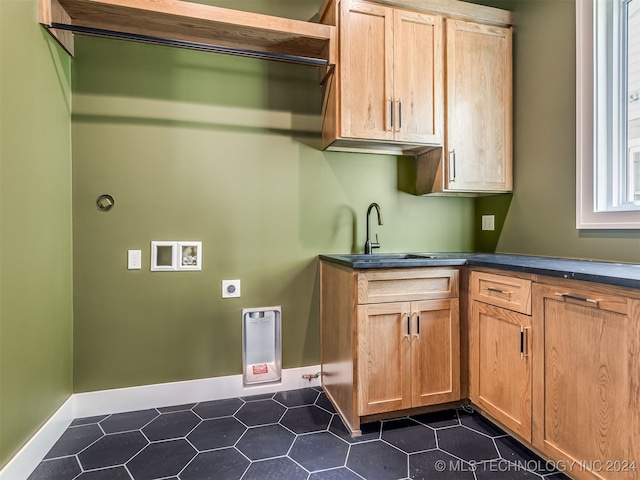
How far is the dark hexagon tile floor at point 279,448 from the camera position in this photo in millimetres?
1509

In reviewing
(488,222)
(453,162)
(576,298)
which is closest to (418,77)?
(453,162)

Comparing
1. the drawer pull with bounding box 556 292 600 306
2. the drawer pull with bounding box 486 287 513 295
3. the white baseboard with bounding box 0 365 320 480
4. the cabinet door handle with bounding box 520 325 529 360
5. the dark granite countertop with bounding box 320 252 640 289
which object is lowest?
the white baseboard with bounding box 0 365 320 480

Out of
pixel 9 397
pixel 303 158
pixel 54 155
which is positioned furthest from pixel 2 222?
pixel 303 158

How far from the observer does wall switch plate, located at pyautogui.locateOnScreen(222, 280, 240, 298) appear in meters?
2.22

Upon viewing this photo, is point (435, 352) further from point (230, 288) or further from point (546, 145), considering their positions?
point (546, 145)

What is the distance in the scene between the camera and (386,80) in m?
2.08

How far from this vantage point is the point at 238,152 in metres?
2.23

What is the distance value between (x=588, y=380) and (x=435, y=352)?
0.73 m

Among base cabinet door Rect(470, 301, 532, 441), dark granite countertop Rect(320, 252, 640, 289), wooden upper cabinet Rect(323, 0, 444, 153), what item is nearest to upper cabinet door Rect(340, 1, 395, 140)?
wooden upper cabinet Rect(323, 0, 444, 153)

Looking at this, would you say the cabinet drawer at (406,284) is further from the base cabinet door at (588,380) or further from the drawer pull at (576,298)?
the drawer pull at (576,298)

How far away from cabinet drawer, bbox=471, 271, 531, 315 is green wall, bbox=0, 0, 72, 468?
2181 mm

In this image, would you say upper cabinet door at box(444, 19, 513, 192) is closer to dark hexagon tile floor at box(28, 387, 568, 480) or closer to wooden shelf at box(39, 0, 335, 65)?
wooden shelf at box(39, 0, 335, 65)

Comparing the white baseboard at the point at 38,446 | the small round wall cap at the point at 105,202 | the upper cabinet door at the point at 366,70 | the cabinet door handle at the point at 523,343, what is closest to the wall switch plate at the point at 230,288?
the small round wall cap at the point at 105,202

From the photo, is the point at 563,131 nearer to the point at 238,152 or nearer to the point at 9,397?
the point at 238,152
